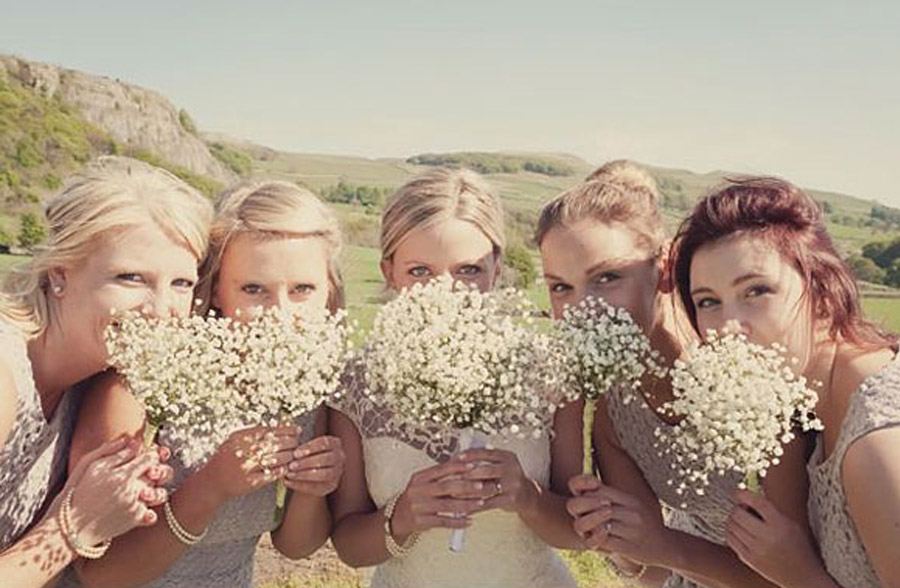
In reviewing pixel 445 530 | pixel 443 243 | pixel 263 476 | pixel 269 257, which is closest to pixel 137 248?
pixel 269 257

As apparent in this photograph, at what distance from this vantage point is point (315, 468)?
15.0 ft

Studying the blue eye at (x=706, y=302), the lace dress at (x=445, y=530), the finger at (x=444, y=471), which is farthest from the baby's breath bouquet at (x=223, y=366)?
the blue eye at (x=706, y=302)

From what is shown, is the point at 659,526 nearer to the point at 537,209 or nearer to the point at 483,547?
the point at 483,547

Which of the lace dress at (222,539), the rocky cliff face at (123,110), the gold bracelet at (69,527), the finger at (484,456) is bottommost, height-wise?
the rocky cliff face at (123,110)

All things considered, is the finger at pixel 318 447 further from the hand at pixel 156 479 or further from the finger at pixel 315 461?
the hand at pixel 156 479

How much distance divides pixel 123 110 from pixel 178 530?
172 meters

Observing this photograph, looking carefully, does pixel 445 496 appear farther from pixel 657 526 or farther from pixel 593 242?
pixel 593 242

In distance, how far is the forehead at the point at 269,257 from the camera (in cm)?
503

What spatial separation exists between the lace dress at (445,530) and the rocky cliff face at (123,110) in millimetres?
153343

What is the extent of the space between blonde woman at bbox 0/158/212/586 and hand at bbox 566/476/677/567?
1956 mm

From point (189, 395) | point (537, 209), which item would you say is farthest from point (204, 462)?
point (537, 209)

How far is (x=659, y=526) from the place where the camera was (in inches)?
193

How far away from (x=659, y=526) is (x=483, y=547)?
97 centimetres

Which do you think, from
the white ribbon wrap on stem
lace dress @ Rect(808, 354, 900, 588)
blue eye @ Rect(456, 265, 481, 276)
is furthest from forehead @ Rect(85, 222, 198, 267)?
lace dress @ Rect(808, 354, 900, 588)
